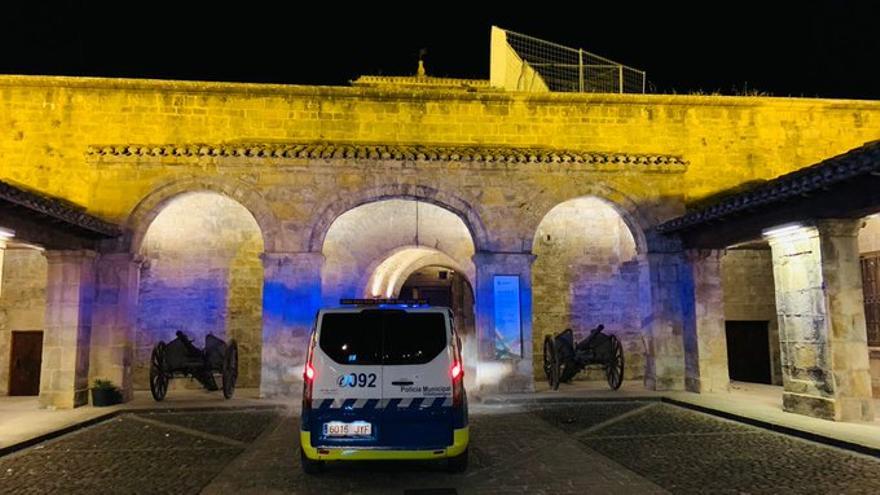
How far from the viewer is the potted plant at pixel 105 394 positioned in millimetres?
11859

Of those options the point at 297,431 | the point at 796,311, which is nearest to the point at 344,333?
the point at 297,431

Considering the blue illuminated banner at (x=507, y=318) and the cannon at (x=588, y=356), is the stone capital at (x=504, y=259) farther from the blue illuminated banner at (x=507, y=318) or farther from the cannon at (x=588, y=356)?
the cannon at (x=588, y=356)

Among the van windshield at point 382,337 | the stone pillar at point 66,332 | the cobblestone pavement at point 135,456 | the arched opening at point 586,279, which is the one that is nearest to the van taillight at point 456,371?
the van windshield at point 382,337

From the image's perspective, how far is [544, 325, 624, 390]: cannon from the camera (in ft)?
44.7

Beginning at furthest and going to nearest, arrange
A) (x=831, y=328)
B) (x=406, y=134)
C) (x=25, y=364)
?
(x=406, y=134), (x=25, y=364), (x=831, y=328)

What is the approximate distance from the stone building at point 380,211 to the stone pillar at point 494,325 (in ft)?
0.11

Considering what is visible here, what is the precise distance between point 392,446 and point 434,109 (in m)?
10.1

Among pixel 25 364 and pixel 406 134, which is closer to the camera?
pixel 25 364

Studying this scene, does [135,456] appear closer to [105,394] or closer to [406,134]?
[105,394]

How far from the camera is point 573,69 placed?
18.4 meters

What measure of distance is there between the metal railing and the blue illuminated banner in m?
7.53

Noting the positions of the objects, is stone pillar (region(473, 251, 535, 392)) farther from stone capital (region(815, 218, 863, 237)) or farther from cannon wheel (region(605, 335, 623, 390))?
stone capital (region(815, 218, 863, 237))

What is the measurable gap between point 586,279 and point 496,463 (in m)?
10.2

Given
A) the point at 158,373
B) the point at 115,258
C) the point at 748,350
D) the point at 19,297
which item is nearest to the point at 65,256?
the point at 115,258
